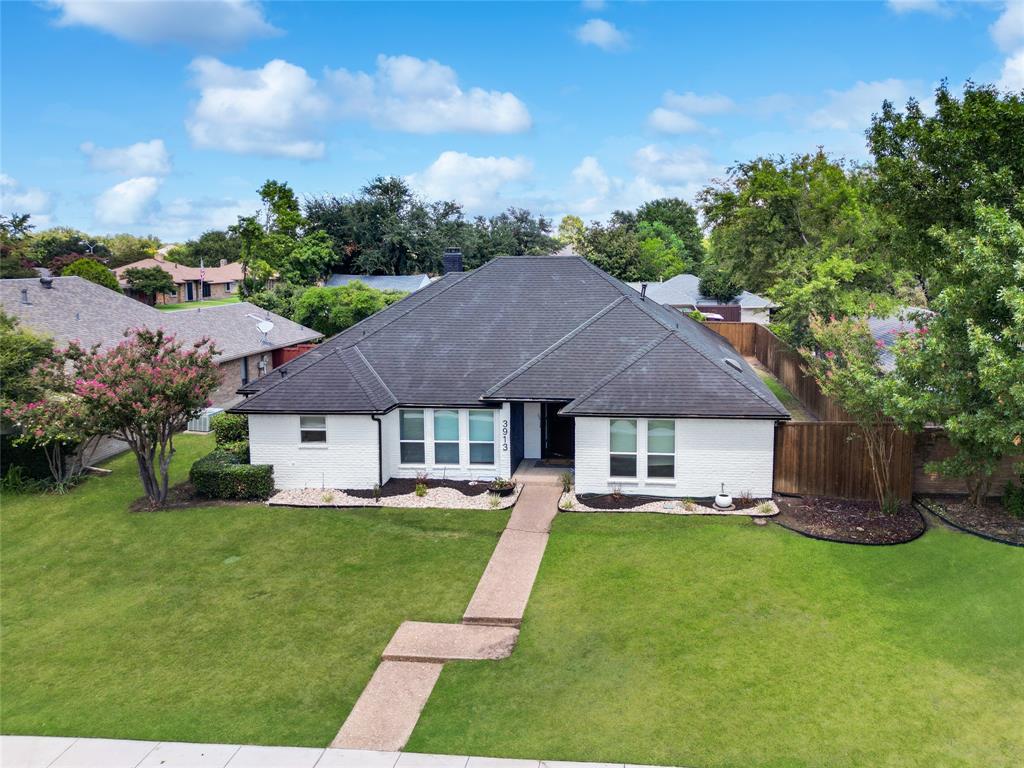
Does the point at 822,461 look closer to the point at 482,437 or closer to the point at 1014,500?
the point at 1014,500

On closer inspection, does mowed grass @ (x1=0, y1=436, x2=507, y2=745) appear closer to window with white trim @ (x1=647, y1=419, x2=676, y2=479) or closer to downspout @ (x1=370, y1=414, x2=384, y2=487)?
downspout @ (x1=370, y1=414, x2=384, y2=487)

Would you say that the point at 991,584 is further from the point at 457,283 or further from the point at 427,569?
the point at 457,283

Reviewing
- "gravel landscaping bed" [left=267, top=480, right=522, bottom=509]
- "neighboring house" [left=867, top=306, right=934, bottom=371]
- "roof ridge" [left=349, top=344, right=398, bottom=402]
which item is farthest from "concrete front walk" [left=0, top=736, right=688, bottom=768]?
"neighboring house" [left=867, top=306, right=934, bottom=371]

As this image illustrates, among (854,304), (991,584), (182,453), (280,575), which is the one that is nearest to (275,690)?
(280,575)

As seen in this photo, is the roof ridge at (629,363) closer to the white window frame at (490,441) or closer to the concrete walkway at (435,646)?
the white window frame at (490,441)

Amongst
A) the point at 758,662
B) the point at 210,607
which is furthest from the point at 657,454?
the point at 210,607
